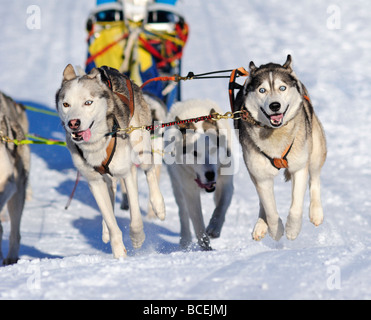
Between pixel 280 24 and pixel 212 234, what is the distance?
7850 mm

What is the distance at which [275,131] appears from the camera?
304 centimetres

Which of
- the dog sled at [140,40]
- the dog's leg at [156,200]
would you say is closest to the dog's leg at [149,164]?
the dog's leg at [156,200]

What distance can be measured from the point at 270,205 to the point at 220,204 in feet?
2.78

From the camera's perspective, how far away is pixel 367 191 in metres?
5.18

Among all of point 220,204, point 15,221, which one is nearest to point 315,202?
point 220,204

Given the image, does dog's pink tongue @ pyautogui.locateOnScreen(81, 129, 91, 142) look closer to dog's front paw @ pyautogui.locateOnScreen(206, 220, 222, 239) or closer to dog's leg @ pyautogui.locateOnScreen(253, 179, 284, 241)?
dog's leg @ pyautogui.locateOnScreen(253, 179, 284, 241)

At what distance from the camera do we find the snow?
7.63 ft

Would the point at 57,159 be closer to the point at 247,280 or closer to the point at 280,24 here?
the point at 247,280

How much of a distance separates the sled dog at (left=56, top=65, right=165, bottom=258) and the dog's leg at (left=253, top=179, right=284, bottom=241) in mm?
678

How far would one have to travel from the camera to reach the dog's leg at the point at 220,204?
394 centimetres

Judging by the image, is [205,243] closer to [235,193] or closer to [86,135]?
[86,135]

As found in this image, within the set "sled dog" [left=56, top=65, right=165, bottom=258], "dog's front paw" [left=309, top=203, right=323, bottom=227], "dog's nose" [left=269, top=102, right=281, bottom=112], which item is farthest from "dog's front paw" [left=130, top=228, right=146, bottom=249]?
"dog's nose" [left=269, top=102, right=281, bottom=112]
